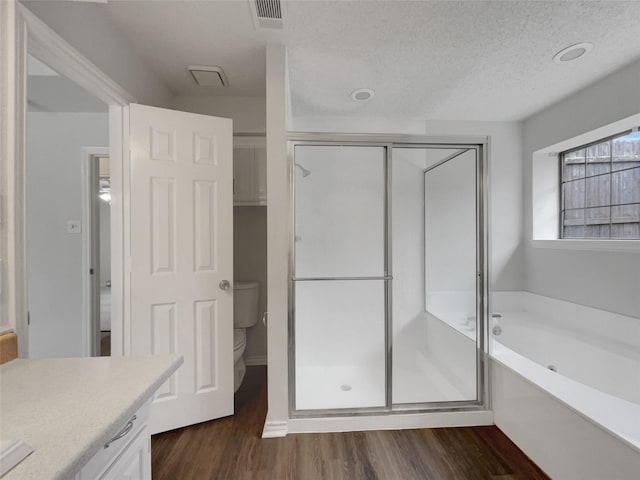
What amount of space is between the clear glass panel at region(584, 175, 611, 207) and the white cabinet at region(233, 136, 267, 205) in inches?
107

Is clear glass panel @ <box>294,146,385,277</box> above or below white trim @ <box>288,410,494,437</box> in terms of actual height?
above

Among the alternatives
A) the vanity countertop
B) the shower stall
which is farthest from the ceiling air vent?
the vanity countertop

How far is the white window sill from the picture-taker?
1.94 meters

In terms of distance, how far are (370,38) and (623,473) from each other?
2.31m

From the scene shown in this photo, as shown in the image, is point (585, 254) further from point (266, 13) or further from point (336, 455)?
point (266, 13)

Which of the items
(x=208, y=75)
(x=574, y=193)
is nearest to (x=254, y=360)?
(x=208, y=75)

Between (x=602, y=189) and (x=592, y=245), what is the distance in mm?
504

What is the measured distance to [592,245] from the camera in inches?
86.2

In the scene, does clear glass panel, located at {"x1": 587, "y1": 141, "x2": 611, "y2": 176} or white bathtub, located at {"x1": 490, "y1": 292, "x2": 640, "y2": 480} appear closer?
white bathtub, located at {"x1": 490, "y1": 292, "x2": 640, "y2": 480}

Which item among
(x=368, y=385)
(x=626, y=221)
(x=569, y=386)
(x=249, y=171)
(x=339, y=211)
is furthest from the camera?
(x=249, y=171)

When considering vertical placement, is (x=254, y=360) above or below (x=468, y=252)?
below

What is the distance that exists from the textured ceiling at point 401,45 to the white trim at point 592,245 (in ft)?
3.88

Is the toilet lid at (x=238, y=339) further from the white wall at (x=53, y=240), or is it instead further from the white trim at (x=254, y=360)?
the white wall at (x=53, y=240)

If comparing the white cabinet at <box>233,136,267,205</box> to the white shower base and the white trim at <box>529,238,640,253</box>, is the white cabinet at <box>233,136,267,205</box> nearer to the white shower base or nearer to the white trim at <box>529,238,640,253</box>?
the white shower base
